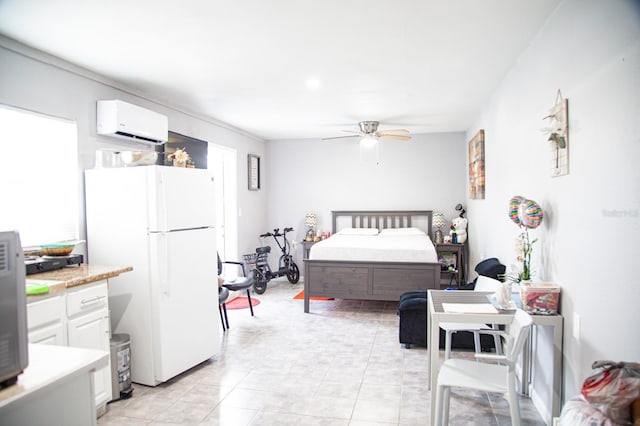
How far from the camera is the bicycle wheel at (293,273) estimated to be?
647 cm

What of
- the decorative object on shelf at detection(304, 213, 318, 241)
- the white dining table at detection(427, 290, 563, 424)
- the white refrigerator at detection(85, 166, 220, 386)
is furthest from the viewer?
the decorative object on shelf at detection(304, 213, 318, 241)

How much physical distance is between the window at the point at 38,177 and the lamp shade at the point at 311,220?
13.0 ft

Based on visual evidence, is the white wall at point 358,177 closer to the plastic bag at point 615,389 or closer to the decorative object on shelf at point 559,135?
the decorative object on shelf at point 559,135

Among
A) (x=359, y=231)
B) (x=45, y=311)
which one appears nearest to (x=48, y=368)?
(x=45, y=311)

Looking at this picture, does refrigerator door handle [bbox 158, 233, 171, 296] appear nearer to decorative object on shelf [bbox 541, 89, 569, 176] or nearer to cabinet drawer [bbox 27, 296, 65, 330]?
cabinet drawer [bbox 27, 296, 65, 330]

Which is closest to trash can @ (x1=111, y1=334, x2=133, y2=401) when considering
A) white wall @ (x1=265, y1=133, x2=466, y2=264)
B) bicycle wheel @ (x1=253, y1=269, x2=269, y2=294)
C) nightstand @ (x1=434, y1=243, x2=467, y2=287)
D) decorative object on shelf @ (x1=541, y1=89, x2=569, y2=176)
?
bicycle wheel @ (x1=253, y1=269, x2=269, y2=294)

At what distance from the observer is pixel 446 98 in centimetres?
420

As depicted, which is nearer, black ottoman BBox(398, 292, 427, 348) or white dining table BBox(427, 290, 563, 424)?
white dining table BBox(427, 290, 563, 424)

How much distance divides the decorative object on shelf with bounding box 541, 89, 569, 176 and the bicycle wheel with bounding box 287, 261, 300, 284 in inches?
186

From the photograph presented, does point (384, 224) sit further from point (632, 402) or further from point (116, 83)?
point (632, 402)

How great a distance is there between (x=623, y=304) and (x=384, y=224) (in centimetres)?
496

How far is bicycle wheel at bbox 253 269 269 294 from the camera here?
5715 millimetres

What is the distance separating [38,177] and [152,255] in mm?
1032

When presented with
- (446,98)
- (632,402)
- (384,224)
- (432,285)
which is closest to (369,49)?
(446,98)
